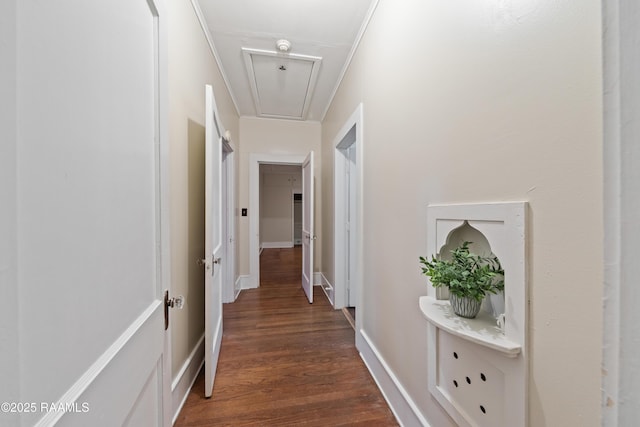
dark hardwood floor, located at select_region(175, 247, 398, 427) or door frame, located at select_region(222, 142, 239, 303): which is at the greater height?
door frame, located at select_region(222, 142, 239, 303)

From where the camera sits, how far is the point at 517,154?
2.31 ft

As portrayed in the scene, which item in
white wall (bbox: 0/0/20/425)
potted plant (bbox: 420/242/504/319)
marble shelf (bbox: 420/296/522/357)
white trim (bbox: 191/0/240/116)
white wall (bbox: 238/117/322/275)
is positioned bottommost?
marble shelf (bbox: 420/296/522/357)

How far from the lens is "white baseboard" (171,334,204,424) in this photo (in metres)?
1.35

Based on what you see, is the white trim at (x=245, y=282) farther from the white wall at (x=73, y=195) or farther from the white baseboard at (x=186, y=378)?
the white wall at (x=73, y=195)

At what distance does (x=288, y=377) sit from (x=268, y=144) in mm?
2908

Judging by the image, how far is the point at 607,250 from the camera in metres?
0.35

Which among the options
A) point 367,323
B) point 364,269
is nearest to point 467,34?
point 364,269

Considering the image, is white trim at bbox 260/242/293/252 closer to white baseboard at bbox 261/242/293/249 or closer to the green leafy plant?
white baseboard at bbox 261/242/293/249

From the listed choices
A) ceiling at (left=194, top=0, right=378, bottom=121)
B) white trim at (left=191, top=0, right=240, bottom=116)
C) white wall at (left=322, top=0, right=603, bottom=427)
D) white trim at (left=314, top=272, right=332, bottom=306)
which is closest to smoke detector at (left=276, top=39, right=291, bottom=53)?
ceiling at (left=194, top=0, right=378, bottom=121)

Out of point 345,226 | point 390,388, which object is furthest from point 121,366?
point 345,226

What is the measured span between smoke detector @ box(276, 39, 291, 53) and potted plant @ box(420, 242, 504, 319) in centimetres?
206

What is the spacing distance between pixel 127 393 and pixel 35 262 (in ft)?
1.46

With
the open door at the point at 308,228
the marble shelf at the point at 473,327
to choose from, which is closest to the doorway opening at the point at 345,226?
the open door at the point at 308,228

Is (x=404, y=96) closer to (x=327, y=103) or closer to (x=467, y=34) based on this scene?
(x=467, y=34)
